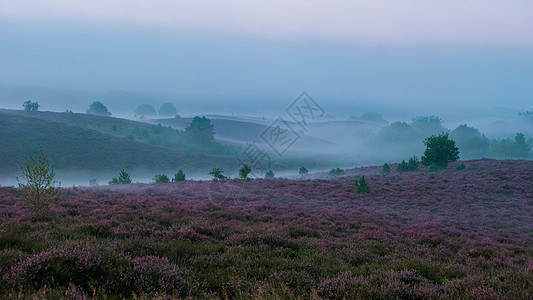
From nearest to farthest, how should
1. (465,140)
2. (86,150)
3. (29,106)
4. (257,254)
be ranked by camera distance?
(257,254), (86,150), (29,106), (465,140)

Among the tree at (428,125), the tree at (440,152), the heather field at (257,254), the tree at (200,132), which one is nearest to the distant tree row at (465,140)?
the tree at (428,125)

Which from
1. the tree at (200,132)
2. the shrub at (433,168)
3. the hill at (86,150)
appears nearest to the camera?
the shrub at (433,168)

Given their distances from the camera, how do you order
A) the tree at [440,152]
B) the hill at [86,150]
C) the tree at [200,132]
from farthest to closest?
the tree at [200,132] → the hill at [86,150] → the tree at [440,152]

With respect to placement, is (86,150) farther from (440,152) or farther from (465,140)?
(465,140)

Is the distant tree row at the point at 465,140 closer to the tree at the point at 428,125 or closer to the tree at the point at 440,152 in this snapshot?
the tree at the point at 428,125

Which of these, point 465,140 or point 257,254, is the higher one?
point 465,140

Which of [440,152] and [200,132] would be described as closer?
[440,152]

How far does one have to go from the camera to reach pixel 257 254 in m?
8.38

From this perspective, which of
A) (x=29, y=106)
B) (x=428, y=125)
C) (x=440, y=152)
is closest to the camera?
(x=440, y=152)

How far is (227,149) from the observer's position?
410 feet

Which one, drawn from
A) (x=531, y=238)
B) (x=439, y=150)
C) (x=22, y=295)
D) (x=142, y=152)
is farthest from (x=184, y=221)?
(x=142, y=152)

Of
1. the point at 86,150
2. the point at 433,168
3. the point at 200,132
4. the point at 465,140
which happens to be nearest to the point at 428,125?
the point at 465,140

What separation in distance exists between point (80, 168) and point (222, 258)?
85.7m

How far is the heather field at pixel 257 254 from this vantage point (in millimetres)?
5430
